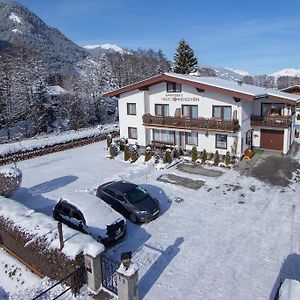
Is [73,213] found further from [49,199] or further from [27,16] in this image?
[27,16]

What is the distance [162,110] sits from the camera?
29.2 metres

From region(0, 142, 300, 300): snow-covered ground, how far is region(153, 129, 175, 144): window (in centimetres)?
583

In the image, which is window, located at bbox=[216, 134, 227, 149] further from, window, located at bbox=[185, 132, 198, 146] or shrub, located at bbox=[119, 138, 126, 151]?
shrub, located at bbox=[119, 138, 126, 151]

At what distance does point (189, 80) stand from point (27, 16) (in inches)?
7389

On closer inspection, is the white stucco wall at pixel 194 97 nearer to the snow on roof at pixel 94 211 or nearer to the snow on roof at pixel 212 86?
the snow on roof at pixel 212 86

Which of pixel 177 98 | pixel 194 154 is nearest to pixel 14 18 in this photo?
pixel 177 98

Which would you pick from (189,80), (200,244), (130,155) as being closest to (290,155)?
(189,80)

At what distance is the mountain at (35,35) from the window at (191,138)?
127m

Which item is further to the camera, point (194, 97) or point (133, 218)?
point (194, 97)

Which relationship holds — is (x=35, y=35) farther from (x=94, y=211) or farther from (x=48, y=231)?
(x=48, y=231)

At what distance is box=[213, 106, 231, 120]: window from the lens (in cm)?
2550

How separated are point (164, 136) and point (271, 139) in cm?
989

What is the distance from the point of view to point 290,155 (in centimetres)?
2698

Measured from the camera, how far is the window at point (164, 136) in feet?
95.0
